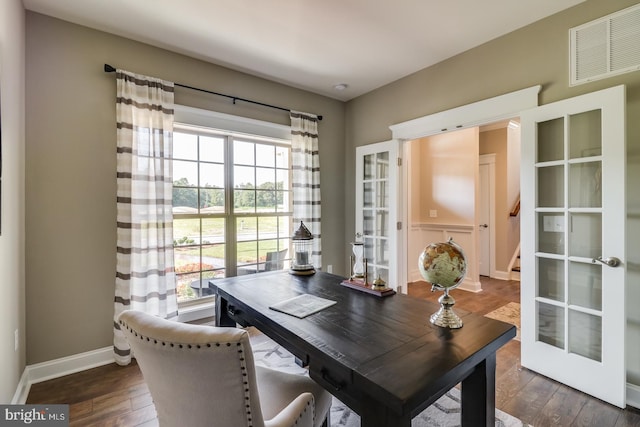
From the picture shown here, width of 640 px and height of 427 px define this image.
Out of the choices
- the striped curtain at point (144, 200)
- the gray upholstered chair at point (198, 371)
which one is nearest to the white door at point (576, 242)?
the gray upholstered chair at point (198, 371)

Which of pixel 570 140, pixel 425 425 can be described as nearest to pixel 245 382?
pixel 425 425

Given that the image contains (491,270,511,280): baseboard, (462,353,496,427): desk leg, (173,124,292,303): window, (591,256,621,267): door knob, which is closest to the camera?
(462,353,496,427): desk leg

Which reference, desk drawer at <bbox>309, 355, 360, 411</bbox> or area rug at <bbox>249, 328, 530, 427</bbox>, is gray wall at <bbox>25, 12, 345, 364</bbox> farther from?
desk drawer at <bbox>309, 355, 360, 411</bbox>

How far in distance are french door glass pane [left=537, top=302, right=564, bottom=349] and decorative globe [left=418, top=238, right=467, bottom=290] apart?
1.58m

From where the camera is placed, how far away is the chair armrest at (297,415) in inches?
40.8

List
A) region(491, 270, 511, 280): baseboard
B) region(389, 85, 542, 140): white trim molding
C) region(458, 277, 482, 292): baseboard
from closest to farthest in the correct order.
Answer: region(389, 85, 542, 140): white trim molding, region(458, 277, 482, 292): baseboard, region(491, 270, 511, 280): baseboard

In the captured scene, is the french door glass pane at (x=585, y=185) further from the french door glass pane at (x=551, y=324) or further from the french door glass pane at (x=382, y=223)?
the french door glass pane at (x=382, y=223)

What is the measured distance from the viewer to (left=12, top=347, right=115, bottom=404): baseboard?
82.9 inches

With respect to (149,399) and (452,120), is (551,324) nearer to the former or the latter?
(452,120)

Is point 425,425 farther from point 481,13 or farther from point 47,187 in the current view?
point 47,187

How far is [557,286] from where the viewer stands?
7.41 feet

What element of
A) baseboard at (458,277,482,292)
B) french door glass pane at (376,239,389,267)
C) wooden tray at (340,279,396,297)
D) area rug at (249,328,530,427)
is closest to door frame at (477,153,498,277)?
baseboard at (458,277,482,292)

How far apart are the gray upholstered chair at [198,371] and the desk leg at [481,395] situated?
2.50 ft

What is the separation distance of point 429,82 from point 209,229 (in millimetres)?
2833
